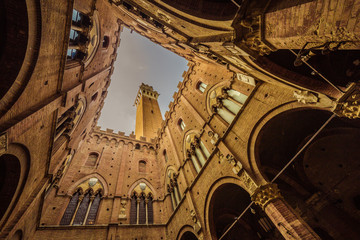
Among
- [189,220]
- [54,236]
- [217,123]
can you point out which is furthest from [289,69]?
[54,236]

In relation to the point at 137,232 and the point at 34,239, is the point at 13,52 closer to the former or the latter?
the point at 34,239

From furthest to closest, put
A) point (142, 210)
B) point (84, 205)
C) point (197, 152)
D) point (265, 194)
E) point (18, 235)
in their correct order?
1. point (142, 210)
2. point (197, 152)
3. point (84, 205)
4. point (18, 235)
5. point (265, 194)

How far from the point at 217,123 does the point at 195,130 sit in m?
2.52

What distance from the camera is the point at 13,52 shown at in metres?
4.26

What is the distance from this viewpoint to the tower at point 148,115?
25.4 metres

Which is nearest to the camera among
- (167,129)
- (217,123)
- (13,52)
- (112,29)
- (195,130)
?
(13,52)

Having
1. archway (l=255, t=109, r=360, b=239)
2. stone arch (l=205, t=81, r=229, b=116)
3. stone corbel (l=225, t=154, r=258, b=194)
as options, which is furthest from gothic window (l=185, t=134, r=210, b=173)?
archway (l=255, t=109, r=360, b=239)

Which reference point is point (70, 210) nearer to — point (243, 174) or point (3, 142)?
point (3, 142)

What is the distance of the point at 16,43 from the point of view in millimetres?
4250

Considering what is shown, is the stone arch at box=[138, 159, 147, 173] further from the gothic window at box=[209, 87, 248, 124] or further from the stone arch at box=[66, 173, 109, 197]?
the gothic window at box=[209, 87, 248, 124]

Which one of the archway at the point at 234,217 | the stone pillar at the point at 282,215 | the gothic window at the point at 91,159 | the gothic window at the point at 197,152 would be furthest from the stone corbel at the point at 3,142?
the gothic window at the point at 91,159

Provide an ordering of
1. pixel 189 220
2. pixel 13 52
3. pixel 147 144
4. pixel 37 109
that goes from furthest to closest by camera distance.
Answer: pixel 147 144
pixel 189 220
pixel 37 109
pixel 13 52

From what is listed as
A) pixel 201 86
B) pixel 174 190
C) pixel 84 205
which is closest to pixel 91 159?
pixel 84 205

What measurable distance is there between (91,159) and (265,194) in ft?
48.4
